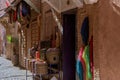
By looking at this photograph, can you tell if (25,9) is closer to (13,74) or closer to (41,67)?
(13,74)

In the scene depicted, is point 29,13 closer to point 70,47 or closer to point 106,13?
point 70,47

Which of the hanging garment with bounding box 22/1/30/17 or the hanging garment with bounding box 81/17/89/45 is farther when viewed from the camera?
the hanging garment with bounding box 22/1/30/17

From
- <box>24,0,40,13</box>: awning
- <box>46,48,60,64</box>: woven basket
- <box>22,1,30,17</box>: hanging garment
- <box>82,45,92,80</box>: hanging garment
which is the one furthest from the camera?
<box>22,1,30,17</box>: hanging garment

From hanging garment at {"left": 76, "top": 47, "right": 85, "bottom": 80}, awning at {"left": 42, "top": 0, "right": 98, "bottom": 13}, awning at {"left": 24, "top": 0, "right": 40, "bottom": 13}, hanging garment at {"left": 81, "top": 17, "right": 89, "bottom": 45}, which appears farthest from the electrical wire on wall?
awning at {"left": 24, "top": 0, "right": 40, "bottom": 13}

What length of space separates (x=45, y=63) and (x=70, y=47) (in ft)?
2.50

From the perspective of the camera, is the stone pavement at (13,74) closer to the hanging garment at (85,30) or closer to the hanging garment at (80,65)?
the hanging garment at (80,65)

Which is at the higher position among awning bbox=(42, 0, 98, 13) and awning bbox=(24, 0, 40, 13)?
awning bbox=(24, 0, 40, 13)

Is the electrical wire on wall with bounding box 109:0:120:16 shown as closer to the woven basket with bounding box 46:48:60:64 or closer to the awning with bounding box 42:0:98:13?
the awning with bounding box 42:0:98:13

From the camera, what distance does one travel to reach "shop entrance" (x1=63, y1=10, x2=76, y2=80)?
21.6ft

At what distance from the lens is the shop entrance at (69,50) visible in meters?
6.57

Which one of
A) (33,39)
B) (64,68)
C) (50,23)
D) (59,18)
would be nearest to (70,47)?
(64,68)

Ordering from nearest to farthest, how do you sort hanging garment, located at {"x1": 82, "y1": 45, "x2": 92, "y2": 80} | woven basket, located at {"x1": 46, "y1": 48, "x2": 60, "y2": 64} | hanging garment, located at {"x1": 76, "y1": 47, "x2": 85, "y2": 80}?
1. hanging garment, located at {"x1": 82, "y1": 45, "x2": 92, "y2": 80}
2. hanging garment, located at {"x1": 76, "y1": 47, "x2": 85, "y2": 80}
3. woven basket, located at {"x1": 46, "y1": 48, "x2": 60, "y2": 64}

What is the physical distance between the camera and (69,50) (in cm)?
657

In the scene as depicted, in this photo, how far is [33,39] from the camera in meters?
10.8
